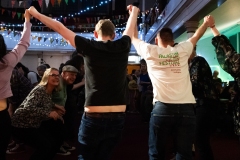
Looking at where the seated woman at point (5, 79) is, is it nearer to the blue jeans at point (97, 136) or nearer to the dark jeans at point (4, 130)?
the dark jeans at point (4, 130)

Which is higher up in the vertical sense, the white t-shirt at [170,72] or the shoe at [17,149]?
the white t-shirt at [170,72]

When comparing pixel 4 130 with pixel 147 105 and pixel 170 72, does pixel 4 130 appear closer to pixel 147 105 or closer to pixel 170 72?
pixel 170 72

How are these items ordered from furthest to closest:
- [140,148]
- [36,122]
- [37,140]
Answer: [140,148], [36,122], [37,140]

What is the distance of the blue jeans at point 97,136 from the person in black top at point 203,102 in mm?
1300

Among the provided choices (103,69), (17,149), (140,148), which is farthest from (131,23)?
(17,149)

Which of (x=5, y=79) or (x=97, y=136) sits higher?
(x=5, y=79)

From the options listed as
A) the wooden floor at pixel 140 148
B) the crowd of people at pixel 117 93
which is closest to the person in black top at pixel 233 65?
the crowd of people at pixel 117 93

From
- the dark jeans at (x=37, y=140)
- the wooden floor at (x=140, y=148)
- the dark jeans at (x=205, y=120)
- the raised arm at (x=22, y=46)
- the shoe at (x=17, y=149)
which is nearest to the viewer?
the raised arm at (x=22, y=46)

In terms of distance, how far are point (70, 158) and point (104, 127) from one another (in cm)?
253

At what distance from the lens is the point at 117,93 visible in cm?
189

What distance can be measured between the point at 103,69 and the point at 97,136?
42 cm

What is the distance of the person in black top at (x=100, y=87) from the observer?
1.81 metres

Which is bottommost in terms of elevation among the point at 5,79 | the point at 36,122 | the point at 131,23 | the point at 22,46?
the point at 36,122

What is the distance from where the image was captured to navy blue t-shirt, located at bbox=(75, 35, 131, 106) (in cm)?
180
